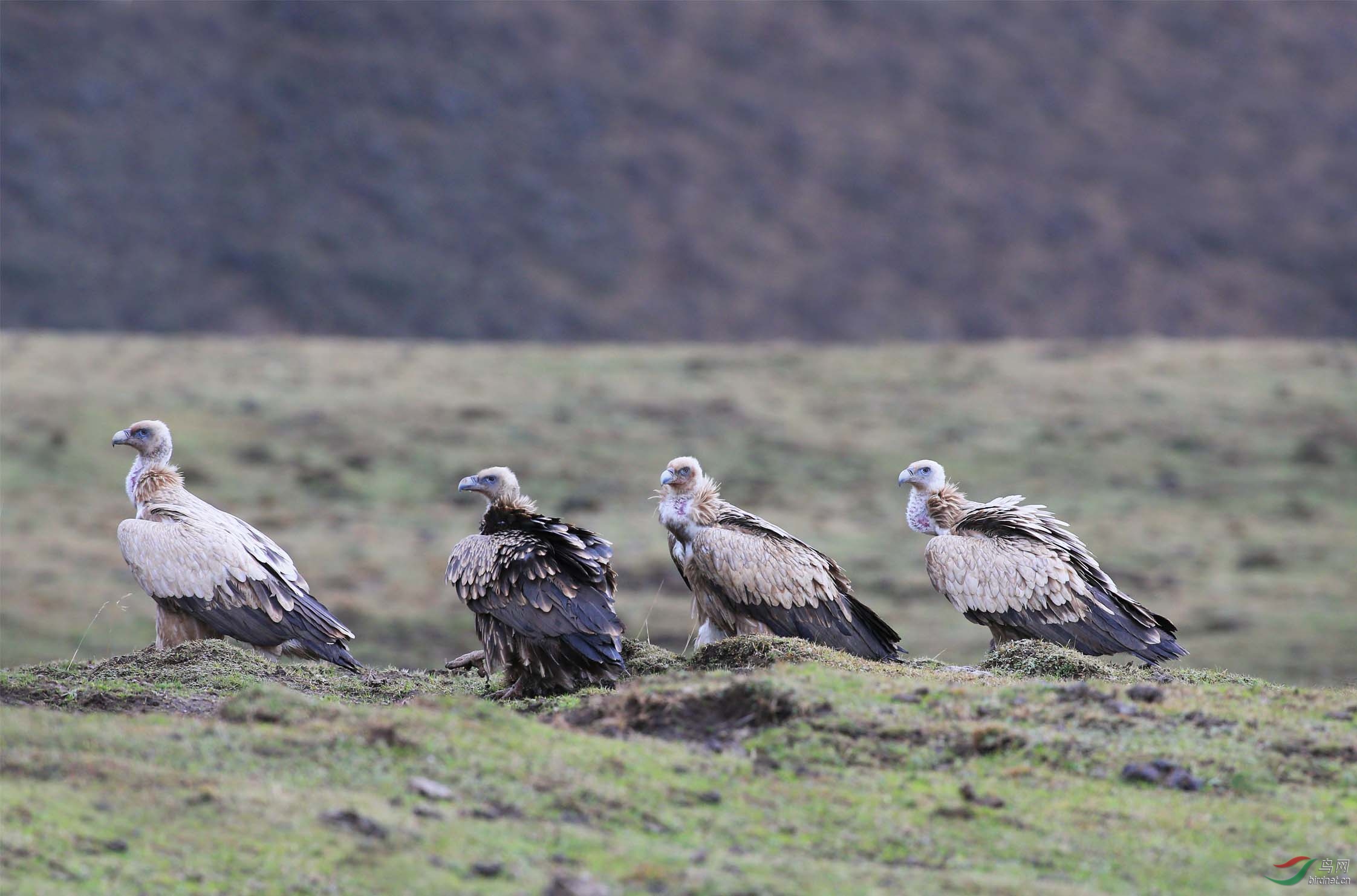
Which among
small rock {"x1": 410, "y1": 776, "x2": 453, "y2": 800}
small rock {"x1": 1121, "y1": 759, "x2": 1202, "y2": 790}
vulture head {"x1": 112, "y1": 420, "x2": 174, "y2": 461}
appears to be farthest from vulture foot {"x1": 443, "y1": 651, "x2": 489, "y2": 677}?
small rock {"x1": 1121, "y1": 759, "x2": 1202, "y2": 790}

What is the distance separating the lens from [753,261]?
82.9 m

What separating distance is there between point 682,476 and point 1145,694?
4.12m

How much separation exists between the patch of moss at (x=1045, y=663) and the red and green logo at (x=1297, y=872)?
3.64m

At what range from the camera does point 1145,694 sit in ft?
33.2

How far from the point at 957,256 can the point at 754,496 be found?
51085 millimetres

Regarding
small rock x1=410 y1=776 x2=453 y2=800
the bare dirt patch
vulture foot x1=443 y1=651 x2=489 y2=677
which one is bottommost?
small rock x1=410 y1=776 x2=453 y2=800

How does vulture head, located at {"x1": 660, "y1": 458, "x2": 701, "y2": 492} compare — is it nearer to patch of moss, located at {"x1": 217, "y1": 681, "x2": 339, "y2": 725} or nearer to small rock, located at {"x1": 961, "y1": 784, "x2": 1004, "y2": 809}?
patch of moss, located at {"x1": 217, "y1": 681, "x2": 339, "y2": 725}

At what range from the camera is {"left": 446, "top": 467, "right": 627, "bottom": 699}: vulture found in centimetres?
1095

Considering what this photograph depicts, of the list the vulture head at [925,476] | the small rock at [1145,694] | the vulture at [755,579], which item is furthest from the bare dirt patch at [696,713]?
the vulture head at [925,476]

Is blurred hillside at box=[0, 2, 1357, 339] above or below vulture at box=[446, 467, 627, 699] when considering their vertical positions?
above

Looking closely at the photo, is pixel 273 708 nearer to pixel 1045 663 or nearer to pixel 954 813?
pixel 954 813

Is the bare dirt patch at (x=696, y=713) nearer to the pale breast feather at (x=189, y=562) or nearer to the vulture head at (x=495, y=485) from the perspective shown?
the vulture head at (x=495, y=485)
